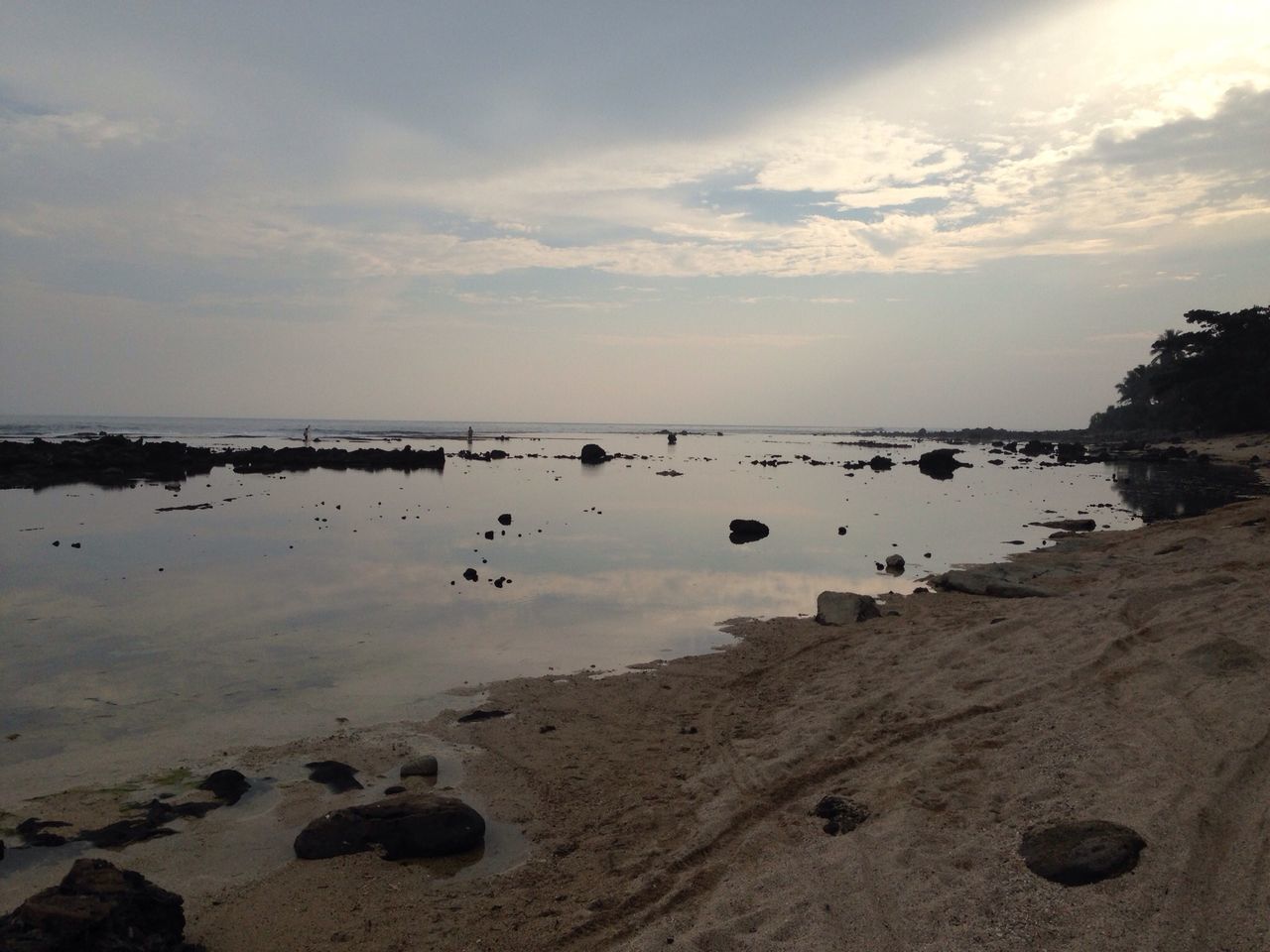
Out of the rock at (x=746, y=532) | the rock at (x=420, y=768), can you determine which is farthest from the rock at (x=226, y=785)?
the rock at (x=746, y=532)

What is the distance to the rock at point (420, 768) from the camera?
955cm

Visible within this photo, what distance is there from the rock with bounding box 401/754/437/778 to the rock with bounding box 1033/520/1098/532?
1037 inches

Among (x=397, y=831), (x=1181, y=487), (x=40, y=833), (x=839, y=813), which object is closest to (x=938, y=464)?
(x=1181, y=487)

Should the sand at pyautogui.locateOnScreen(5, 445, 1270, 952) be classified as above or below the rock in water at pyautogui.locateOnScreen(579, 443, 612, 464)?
below

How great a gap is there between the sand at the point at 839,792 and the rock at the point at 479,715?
18 cm

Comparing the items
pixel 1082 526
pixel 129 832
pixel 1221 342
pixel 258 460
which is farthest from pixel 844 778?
pixel 1221 342

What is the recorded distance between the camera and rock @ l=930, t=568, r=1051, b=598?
1745 centimetres

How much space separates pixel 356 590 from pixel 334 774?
1045 centimetres

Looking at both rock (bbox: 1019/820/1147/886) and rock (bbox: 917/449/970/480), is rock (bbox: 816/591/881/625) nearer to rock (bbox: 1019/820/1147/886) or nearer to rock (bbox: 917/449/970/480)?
rock (bbox: 1019/820/1147/886)

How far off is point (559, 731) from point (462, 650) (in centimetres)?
434

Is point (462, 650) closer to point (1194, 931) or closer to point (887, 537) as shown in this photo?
point (1194, 931)

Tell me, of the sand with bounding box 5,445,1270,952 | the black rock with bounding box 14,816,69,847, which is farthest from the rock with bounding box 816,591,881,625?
the black rock with bounding box 14,816,69,847

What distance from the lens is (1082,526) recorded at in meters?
28.7

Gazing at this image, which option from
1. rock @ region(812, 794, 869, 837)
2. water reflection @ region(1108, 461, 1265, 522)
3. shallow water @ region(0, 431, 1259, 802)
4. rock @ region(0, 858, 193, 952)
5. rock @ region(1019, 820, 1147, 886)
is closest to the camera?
rock @ region(0, 858, 193, 952)
